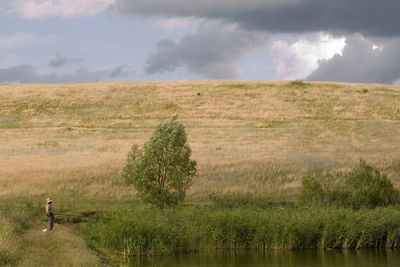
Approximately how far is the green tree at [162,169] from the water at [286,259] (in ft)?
36.9

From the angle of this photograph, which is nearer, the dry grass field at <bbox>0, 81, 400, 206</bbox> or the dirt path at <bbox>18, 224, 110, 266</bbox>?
the dirt path at <bbox>18, 224, 110, 266</bbox>

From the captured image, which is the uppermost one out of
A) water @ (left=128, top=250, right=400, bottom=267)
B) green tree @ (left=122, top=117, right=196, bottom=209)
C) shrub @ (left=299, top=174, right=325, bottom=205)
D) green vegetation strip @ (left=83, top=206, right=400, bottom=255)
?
green tree @ (left=122, top=117, right=196, bottom=209)

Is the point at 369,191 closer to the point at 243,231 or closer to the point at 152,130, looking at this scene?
the point at 243,231

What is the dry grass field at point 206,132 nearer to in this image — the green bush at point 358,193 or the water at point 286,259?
the green bush at point 358,193

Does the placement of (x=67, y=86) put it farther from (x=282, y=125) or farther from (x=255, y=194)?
(x=255, y=194)

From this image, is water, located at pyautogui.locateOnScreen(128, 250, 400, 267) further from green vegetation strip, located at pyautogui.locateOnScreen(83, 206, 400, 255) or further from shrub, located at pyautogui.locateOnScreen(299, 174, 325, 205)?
shrub, located at pyautogui.locateOnScreen(299, 174, 325, 205)

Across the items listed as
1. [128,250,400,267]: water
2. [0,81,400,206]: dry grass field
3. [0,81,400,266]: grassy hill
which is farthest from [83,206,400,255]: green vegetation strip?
[0,81,400,206]: dry grass field

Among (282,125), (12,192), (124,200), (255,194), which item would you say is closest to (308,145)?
Result: (282,125)

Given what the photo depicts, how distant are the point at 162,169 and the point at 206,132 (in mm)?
27789

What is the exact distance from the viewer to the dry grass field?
56.6m

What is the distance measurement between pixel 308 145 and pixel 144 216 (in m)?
36.1

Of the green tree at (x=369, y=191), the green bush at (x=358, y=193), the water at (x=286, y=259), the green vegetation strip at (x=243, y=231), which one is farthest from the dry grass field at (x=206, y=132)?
the water at (x=286, y=259)

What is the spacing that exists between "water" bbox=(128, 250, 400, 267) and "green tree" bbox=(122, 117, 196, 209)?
11.2 meters

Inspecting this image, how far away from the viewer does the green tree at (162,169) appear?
156ft
